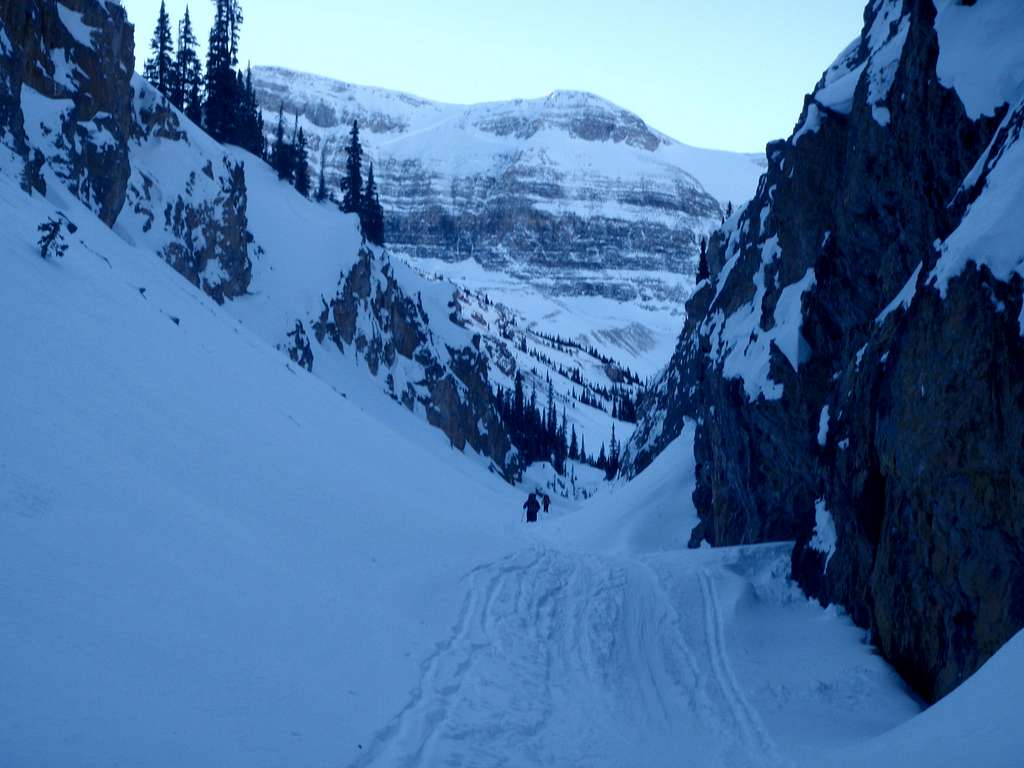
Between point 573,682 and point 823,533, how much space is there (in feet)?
19.3

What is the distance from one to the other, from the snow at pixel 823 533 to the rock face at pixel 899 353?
0.14 ft

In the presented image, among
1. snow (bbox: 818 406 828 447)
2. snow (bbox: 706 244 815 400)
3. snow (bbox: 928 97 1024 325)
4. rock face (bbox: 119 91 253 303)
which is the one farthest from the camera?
rock face (bbox: 119 91 253 303)

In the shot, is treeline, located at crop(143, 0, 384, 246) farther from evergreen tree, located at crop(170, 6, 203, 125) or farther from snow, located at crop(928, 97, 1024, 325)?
snow, located at crop(928, 97, 1024, 325)

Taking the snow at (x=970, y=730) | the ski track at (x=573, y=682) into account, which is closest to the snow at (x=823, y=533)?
the ski track at (x=573, y=682)

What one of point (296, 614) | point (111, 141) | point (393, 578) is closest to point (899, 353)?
point (393, 578)

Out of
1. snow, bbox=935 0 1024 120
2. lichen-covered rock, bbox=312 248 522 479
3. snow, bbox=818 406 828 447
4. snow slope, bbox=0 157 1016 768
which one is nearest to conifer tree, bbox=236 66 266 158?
lichen-covered rock, bbox=312 248 522 479

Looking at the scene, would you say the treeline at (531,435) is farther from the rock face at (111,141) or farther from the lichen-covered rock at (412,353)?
the rock face at (111,141)

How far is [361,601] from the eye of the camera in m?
9.98

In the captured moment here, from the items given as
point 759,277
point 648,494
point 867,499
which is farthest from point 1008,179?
point 648,494

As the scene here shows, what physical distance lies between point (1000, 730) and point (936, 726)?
1.04m

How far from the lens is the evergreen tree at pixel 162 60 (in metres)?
57.5

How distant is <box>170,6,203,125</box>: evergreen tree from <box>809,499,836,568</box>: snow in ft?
193

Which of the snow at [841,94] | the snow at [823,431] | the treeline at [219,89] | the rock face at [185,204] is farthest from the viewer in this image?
the treeline at [219,89]

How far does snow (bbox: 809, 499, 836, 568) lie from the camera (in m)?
12.8
